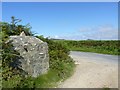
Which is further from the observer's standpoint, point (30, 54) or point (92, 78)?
point (92, 78)

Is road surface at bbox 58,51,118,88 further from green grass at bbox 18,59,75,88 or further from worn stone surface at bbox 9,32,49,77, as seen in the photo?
worn stone surface at bbox 9,32,49,77

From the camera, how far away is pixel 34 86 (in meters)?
12.2

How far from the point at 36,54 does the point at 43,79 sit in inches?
45.8

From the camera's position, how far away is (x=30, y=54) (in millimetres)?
13523

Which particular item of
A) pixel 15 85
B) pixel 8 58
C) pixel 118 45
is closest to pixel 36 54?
pixel 8 58

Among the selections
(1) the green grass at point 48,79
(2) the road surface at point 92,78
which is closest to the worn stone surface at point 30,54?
(1) the green grass at point 48,79

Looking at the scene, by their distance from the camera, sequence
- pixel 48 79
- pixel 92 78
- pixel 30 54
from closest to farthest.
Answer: pixel 30 54 → pixel 48 79 → pixel 92 78

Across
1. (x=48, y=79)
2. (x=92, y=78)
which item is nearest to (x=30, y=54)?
(x=48, y=79)

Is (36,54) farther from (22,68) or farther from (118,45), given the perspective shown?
(118,45)

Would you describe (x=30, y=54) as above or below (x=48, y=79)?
above

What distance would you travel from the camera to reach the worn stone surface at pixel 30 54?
13.3 m

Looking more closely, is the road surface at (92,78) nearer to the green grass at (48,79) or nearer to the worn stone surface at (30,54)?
the green grass at (48,79)

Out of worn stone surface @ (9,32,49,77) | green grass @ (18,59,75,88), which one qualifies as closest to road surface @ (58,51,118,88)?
green grass @ (18,59,75,88)

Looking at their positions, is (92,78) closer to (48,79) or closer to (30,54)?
(48,79)
